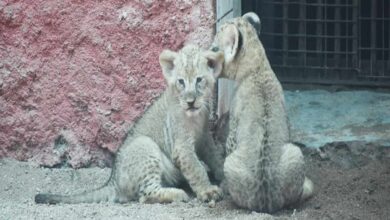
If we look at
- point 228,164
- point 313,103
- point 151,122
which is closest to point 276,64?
point 313,103

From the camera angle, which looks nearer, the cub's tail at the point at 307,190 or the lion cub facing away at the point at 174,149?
the cub's tail at the point at 307,190

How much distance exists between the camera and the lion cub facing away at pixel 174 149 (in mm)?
7934

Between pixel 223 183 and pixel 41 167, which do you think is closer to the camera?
pixel 223 183

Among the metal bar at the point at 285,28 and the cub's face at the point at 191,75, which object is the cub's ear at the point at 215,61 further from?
the metal bar at the point at 285,28

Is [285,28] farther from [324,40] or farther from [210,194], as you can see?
[210,194]

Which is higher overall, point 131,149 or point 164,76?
point 164,76

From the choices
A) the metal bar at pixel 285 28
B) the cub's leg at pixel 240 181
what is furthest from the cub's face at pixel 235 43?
the metal bar at pixel 285 28

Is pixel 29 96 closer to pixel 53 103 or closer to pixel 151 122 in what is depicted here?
pixel 53 103

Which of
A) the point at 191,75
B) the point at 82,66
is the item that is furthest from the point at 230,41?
the point at 82,66

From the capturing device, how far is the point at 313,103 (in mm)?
9453

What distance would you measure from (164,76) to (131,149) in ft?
2.08

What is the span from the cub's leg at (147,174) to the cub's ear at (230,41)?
938mm

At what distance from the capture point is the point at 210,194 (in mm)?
7848

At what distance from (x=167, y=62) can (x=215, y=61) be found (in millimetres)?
396
